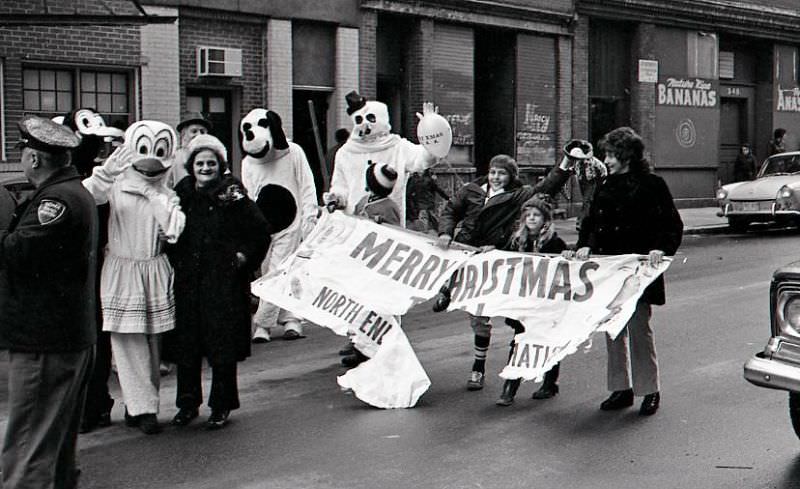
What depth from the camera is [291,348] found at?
33.1 feet

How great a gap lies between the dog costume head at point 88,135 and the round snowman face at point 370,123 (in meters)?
2.15

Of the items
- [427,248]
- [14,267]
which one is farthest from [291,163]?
[14,267]

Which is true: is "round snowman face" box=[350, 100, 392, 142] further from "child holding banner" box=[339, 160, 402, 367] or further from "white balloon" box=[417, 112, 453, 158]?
"white balloon" box=[417, 112, 453, 158]

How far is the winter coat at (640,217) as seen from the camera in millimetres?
7363

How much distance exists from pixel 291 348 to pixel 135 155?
347 centimetres

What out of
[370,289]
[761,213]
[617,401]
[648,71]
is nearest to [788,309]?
[617,401]

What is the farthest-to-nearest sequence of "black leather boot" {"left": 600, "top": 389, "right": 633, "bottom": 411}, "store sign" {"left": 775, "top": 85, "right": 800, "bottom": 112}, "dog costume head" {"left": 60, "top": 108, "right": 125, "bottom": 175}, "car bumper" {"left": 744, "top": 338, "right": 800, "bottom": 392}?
"store sign" {"left": 775, "top": 85, "right": 800, "bottom": 112}, "dog costume head" {"left": 60, "top": 108, "right": 125, "bottom": 175}, "black leather boot" {"left": 600, "top": 389, "right": 633, "bottom": 411}, "car bumper" {"left": 744, "top": 338, "right": 800, "bottom": 392}

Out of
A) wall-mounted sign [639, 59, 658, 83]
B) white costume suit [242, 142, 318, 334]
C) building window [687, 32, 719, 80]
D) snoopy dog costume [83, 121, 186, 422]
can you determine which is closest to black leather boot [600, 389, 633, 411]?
snoopy dog costume [83, 121, 186, 422]

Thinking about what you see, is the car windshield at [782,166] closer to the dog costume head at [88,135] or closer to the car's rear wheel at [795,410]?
the car's rear wheel at [795,410]

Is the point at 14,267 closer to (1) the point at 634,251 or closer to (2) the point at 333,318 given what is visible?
(2) the point at 333,318

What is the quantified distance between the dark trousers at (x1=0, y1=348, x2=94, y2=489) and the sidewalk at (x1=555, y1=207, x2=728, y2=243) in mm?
15438

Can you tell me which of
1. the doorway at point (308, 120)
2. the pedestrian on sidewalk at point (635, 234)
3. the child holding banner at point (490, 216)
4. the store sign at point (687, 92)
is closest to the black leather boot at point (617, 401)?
the pedestrian on sidewalk at point (635, 234)

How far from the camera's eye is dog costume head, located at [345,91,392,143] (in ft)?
30.7

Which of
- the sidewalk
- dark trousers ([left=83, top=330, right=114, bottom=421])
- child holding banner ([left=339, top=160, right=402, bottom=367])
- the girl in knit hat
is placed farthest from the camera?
the sidewalk
